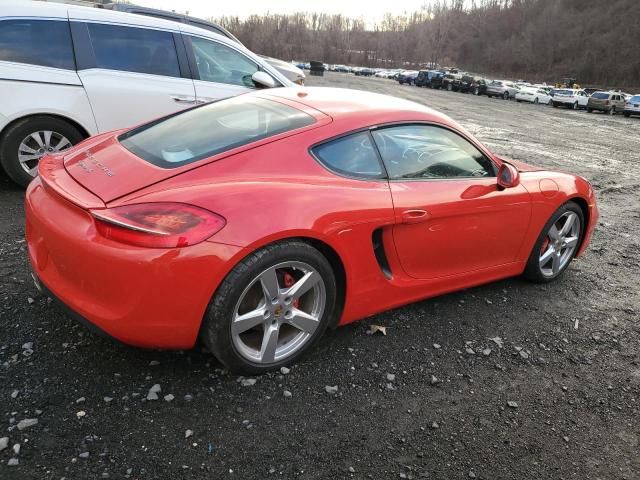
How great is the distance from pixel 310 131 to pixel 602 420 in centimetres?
222

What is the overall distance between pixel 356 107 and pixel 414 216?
0.78 meters

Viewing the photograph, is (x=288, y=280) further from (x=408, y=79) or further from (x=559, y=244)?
(x=408, y=79)

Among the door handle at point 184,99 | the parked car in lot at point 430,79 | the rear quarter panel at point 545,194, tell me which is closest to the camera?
the rear quarter panel at point 545,194

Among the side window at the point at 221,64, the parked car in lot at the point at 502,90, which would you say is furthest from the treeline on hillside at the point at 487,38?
the side window at the point at 221,64

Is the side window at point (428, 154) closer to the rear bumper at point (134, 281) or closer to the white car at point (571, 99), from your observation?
the rear bumper at point (134, 281)

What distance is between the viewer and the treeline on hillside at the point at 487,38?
8275 cm

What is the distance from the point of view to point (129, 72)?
217 inches

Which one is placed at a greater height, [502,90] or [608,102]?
[608,102]

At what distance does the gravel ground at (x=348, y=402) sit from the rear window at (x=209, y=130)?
108cm

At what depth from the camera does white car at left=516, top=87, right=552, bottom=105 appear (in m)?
40.0

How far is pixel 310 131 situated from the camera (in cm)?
285

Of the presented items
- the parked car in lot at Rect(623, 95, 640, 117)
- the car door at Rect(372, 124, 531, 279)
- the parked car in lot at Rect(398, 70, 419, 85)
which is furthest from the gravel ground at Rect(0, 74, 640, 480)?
the parked car in lot at Rect(398, 70, 419, 85)

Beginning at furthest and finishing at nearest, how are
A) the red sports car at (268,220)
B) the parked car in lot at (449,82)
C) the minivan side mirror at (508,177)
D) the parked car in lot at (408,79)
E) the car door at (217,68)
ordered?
the parked car in lot at (408,79) → the parked car in lot at (449,82) → the car door at (217,68) → the minivan side mirror at (508,177) → the red sports car at (268,220)

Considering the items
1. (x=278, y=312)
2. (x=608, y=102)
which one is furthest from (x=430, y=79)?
(x=278, y=312)
